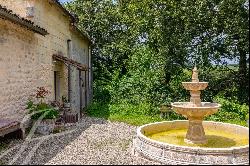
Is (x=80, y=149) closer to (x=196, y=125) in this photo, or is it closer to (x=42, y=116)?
(x=42, y=116)

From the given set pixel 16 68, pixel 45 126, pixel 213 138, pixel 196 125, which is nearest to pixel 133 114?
pixel 45 126

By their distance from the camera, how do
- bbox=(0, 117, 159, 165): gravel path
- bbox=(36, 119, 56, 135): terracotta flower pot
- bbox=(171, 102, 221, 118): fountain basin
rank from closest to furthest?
bbox=(0, 117, 159, 165): gravel path, bbox=(171, 102, 221, 118): fountain basin, bbox=(36, 119, 56, 135): terracotta flower pot

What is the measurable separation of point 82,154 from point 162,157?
6.47 feet

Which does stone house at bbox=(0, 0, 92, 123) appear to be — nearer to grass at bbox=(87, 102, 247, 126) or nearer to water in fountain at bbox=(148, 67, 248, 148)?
grass at bbox=(87, 102, 247, 126)

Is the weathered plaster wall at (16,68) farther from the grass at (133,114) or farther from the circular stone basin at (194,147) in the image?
the circular stone basin at (194,147)

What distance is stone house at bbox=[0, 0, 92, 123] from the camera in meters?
10.4

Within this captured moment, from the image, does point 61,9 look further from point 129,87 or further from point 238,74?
point 238,74

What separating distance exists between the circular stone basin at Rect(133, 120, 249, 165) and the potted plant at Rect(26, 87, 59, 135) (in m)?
3.10

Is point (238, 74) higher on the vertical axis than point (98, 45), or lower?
lower

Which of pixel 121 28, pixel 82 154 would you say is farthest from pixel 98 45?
pixel 82 154

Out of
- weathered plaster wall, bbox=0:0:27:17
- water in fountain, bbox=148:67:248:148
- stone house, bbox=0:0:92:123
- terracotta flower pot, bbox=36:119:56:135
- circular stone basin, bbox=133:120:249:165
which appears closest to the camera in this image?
circular stone basin, bbox=133:120:249:165

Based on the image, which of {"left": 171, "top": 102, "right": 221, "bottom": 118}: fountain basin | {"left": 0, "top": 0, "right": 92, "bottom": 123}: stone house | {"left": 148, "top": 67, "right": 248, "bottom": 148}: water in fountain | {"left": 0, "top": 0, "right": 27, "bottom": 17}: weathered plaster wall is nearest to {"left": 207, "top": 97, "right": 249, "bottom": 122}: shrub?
{"left": 148, "top": 67, "right": 248, "bottom": 148}: water in fountain

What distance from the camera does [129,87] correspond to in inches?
737

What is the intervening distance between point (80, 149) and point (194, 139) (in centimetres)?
296
